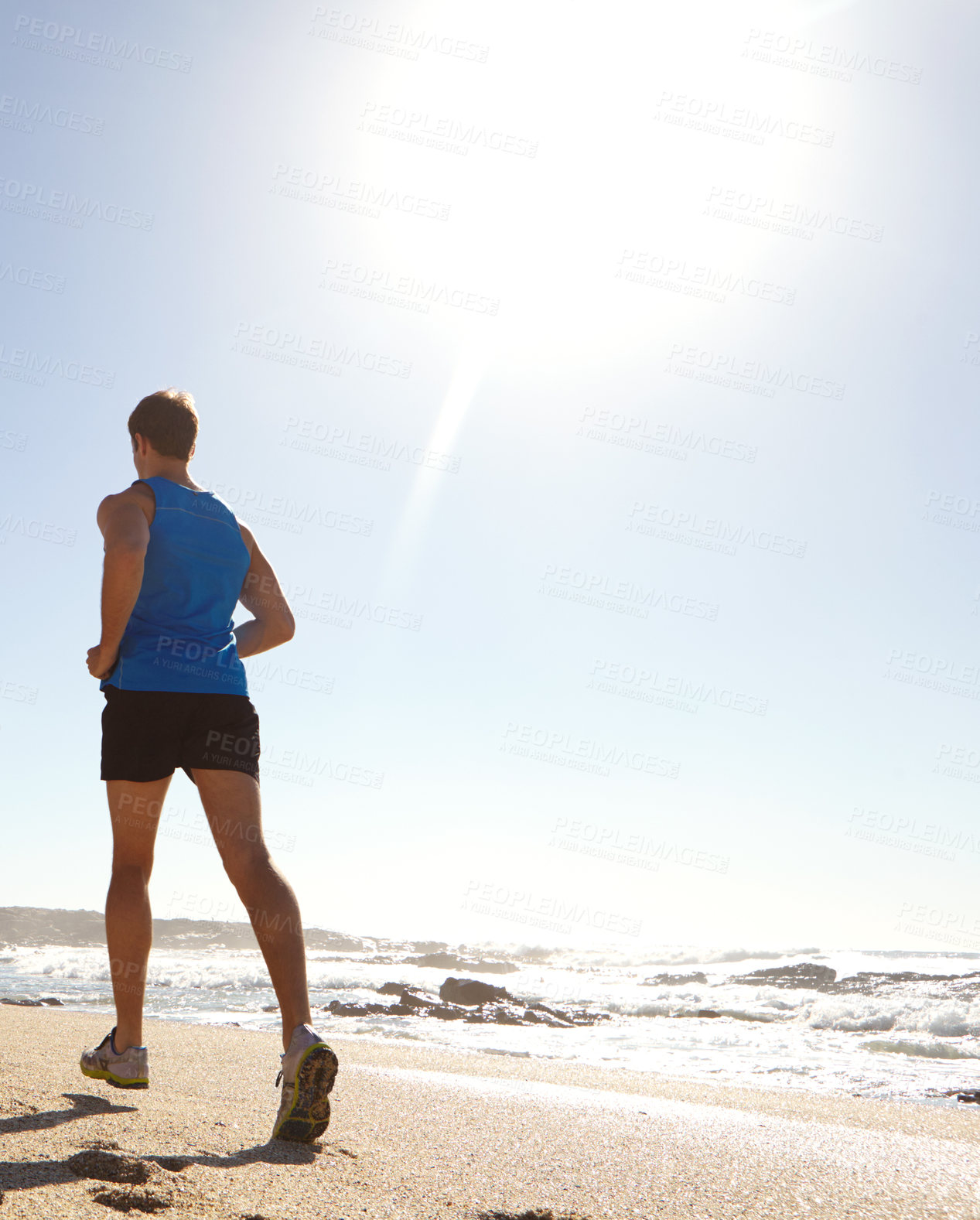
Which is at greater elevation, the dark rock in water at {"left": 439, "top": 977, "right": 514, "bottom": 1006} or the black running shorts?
the black running shorts

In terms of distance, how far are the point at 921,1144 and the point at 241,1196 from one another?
2540 millimetres

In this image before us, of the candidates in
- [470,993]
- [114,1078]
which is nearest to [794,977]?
[470,993]

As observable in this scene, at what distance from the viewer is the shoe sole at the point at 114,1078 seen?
2.25 metres

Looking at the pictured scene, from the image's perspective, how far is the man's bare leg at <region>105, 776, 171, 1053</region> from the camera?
2.27 meters

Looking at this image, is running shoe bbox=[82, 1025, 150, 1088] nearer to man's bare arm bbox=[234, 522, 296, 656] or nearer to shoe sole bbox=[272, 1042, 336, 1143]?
shoe sole bbox=[272, 1042, 336, 1143]

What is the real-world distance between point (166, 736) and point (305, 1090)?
0.97 meters

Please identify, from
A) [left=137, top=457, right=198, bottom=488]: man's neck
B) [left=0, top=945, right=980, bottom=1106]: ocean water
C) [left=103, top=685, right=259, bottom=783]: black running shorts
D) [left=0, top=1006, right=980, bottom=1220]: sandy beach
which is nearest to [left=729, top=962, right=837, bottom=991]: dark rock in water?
[left=0, top=945, right=980, bottom=1106]: ocean water

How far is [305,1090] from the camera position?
201 centimetres

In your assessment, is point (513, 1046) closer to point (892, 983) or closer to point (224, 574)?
point (224, 574)

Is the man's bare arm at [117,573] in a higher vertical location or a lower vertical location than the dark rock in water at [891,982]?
higher

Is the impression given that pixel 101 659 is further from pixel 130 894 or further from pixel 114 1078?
pixel 114 1078

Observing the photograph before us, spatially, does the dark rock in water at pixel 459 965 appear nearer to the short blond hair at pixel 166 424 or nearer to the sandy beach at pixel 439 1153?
the sandy beach at pixel 439 1153

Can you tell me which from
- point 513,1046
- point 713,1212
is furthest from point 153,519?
point 513,1046

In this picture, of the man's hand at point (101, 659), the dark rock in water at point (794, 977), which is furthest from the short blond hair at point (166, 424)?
the dark rock in water at point (794, 977)
